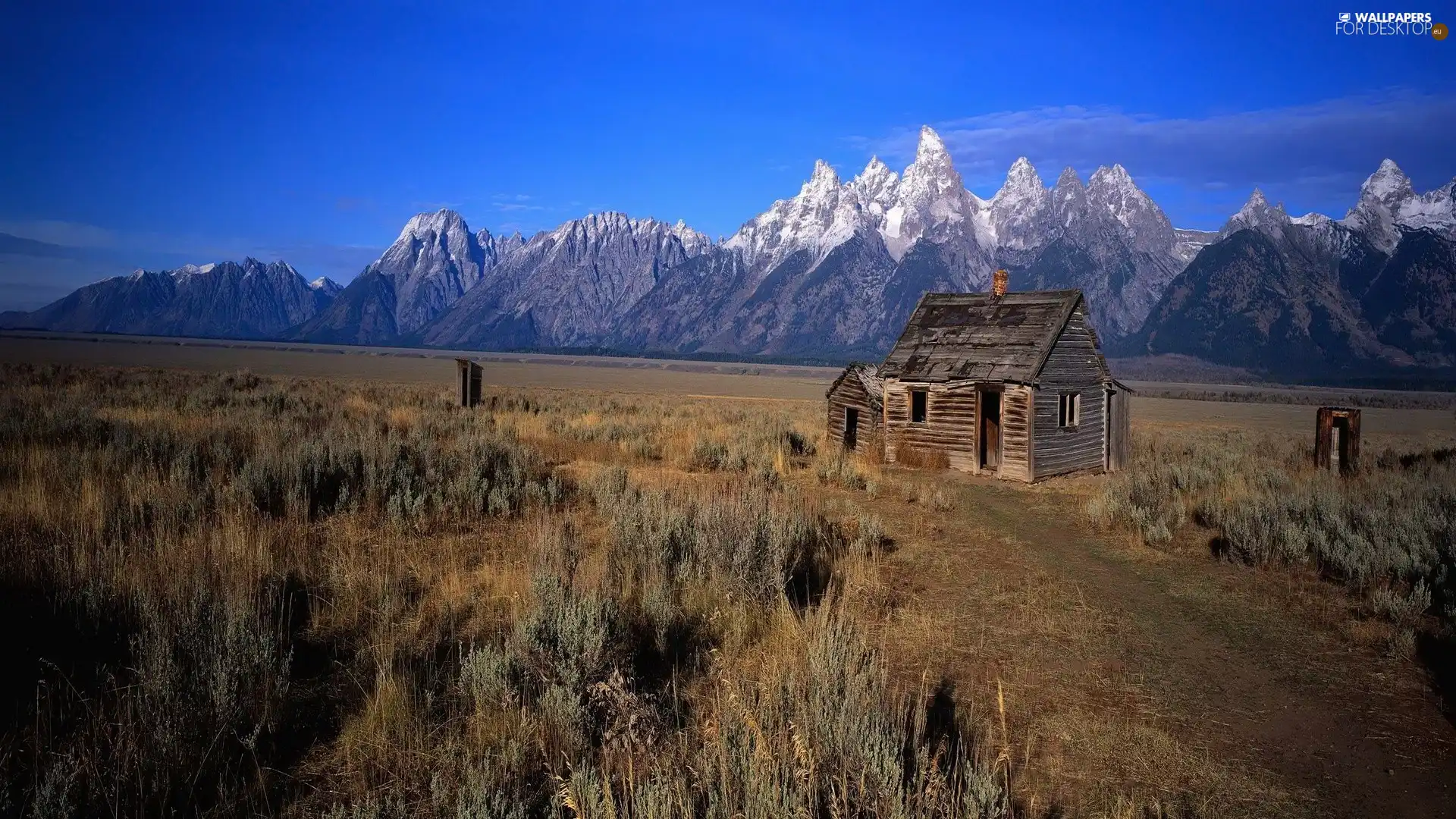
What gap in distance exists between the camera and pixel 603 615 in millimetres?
4945

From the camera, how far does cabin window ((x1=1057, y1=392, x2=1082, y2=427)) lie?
18.0 metres

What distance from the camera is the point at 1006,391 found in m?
17.2

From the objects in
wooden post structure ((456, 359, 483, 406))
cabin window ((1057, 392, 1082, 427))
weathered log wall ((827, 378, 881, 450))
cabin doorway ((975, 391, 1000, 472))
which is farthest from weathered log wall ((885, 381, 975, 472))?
wooden post structure ((456, 359, 483, 406))

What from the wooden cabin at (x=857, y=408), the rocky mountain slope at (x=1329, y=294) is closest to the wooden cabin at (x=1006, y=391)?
the wooden cabin at (x=857, y=408)

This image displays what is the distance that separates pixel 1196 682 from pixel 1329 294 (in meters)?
204

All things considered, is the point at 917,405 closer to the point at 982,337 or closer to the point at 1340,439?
the point at 982,337

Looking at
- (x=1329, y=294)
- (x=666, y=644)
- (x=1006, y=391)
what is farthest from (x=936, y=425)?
(x=1329, y=294)

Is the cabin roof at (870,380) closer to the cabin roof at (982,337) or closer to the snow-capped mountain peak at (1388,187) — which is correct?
the cabin roof at (982,337)

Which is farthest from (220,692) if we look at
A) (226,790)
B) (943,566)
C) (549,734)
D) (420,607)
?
(943,566)

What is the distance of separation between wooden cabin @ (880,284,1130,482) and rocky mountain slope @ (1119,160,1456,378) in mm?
149583

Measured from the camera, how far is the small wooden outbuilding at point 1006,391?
17.1 m

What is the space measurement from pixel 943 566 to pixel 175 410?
16517mm

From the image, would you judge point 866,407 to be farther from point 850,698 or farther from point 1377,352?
point 1377,352

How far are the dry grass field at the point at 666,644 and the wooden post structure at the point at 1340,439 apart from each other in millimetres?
3950
